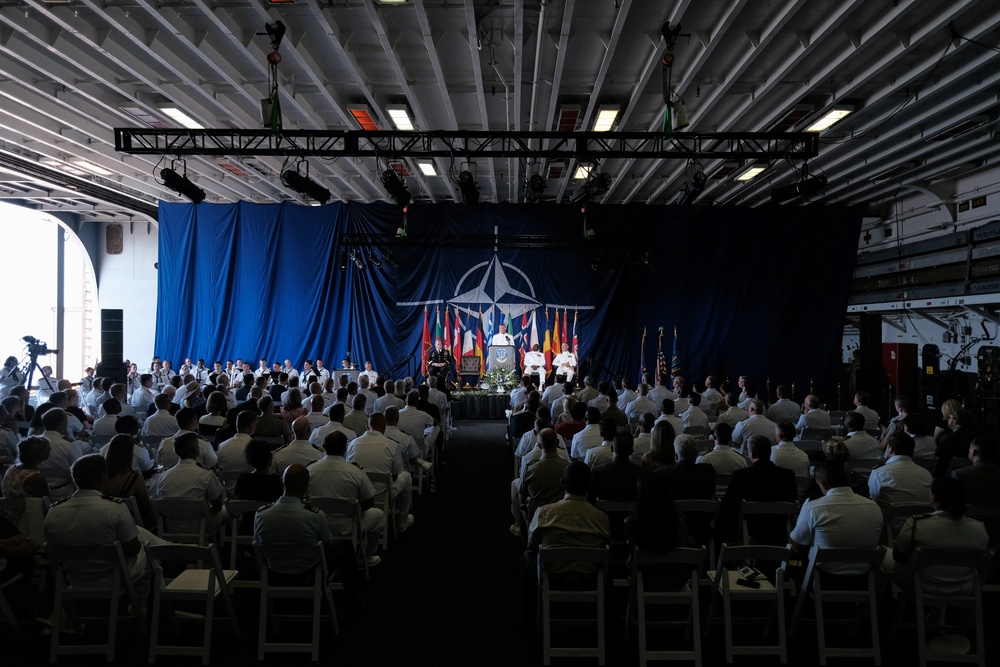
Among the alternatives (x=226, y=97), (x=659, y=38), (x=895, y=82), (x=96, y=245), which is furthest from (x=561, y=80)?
(x=96, y=245)

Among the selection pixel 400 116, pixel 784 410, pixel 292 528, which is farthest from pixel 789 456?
pixel 400 116

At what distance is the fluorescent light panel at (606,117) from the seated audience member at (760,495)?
22.4ft

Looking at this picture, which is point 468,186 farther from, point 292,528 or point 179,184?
point 292,528

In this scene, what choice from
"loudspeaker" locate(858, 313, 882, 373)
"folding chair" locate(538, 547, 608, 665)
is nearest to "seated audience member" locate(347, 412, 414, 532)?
"folding chair" locate(538, 547, 608, 665)

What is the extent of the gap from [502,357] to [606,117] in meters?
7.73

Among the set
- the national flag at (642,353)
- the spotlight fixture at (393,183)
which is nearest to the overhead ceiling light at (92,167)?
the spotlight fixture at (393,183)

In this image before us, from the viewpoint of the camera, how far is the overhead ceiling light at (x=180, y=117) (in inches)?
402

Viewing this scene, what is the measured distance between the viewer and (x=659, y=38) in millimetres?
7879

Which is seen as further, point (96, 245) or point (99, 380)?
point (96, 245)

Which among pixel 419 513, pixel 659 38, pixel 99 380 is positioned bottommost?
pixel 419 513

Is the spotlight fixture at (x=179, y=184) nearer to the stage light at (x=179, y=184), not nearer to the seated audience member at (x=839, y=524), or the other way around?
the stage light at (x=179, y=184)

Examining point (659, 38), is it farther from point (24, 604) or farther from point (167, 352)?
point (167, 352)

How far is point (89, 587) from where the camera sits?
12.7ft

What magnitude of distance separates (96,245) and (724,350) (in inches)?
800
